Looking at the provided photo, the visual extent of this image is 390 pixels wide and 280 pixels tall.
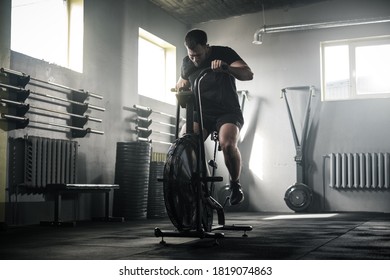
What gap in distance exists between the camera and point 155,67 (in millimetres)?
8031

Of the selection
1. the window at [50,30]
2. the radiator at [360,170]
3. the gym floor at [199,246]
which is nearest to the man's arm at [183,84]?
the gym floor at [199,246]

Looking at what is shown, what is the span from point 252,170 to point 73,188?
150 inches

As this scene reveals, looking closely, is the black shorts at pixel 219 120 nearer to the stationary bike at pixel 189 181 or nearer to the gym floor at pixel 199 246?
the stationary bike at pixel 189 181

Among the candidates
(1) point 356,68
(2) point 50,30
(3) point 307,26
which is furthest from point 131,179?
(1) point 356,68

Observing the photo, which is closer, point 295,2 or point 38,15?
point 38,15

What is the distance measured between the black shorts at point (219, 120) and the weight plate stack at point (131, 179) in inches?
98.2

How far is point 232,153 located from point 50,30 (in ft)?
10.1

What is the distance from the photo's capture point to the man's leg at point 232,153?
3432mm

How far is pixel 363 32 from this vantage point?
7695 mm

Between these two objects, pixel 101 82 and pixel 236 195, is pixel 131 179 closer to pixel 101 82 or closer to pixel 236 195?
pixel 101 82

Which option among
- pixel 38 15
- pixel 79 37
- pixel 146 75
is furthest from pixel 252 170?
pixel 38 15

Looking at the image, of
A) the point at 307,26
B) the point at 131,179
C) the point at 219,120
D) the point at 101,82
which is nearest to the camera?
the point at 219,120

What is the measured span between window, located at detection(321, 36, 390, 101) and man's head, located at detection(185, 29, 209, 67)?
15.8 feet

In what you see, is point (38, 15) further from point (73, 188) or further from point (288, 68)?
point (288, 68)
